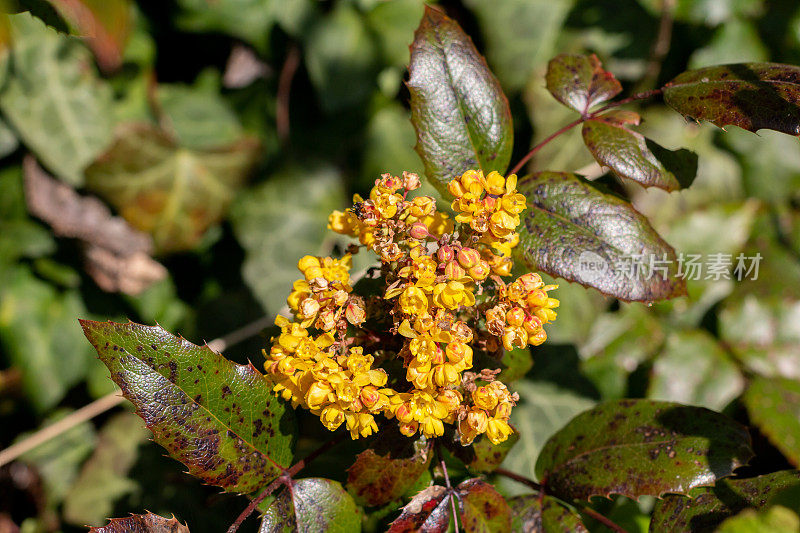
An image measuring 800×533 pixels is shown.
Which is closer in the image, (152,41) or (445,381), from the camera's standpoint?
(445,381)

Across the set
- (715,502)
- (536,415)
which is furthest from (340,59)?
(715,502)

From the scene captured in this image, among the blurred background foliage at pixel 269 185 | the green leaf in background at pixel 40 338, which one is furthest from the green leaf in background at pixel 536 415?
the green leaf in background at pixel 40 338

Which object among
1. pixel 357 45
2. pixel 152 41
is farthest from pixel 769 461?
pixel 152 41

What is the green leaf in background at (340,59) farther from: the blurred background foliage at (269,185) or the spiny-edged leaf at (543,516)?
the spiny-edged leaf at (543,516)

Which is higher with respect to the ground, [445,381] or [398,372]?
[445,381]

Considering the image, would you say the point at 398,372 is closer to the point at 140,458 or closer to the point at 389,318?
the point at 389,318
